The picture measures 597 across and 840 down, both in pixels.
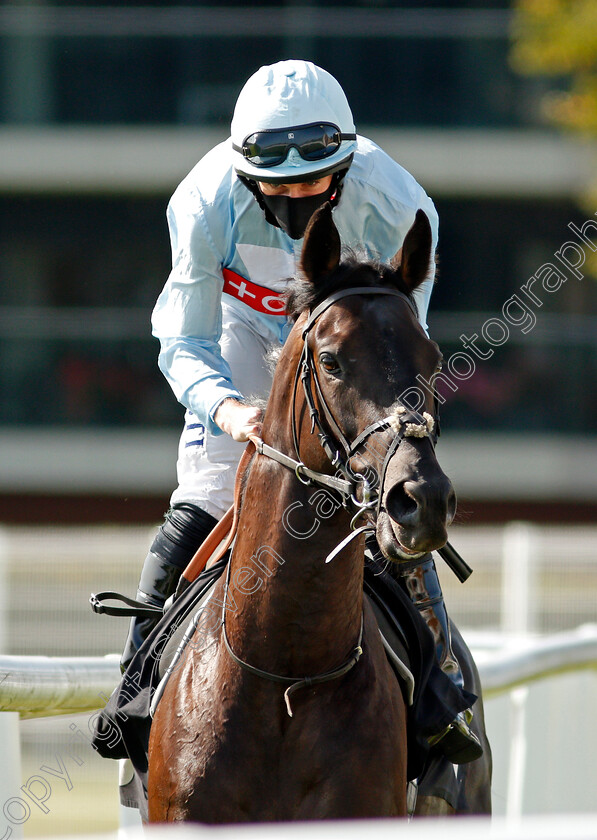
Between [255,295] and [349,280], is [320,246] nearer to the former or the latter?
[349,280]

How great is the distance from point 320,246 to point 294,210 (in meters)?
0.56

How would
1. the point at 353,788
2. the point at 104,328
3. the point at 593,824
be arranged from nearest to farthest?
the point at 593,824 < the point at 353,788 < the point at 104,328

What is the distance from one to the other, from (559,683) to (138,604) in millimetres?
2904

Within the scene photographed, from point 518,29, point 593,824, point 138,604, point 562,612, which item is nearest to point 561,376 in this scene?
point 518,29

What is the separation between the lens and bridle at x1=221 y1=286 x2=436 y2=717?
2.89 m

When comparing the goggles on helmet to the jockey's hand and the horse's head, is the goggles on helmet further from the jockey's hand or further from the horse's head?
the jockey's hand

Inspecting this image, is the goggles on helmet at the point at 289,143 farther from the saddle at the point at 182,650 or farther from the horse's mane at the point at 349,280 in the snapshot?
the saddle at the point at 182,650

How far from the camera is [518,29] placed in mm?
15828

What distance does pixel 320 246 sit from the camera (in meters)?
3.27

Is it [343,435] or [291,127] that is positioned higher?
[291,127]

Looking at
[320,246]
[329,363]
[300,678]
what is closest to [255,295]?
[320,246]

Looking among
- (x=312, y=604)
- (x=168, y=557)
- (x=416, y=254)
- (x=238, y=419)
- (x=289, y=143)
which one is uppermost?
(x=289, y=143)

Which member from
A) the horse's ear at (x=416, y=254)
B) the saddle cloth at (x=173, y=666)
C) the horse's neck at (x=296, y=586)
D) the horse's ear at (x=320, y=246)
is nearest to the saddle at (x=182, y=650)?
the saddle cloth at (x=173, y=666)

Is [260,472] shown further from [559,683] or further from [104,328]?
[104,328]
